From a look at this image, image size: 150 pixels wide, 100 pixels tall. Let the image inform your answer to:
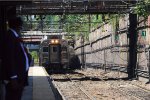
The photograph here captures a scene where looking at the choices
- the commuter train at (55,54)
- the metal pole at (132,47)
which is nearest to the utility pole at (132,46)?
the metal pole at (132,47)

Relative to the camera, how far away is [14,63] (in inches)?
253

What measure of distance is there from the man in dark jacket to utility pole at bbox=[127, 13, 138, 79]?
2195 cm

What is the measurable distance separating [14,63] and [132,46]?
75.1 feet

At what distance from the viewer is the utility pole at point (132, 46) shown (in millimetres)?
28516

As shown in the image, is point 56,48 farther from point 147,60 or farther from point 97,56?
point 147,60

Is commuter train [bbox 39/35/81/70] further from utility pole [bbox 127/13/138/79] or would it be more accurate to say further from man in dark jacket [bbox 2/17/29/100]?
man in dark jacket [bbox 2/17/29/100]

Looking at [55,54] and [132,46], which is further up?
[132,46]

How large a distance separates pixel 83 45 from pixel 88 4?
85.4 feet

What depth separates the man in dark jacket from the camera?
641cm

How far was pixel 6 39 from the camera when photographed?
652 cm

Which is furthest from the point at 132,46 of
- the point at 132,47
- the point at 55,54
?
the point at 55,54

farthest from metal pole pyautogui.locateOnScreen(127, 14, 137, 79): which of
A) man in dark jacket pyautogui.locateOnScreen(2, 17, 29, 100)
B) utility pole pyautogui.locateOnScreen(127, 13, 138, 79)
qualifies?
man in dark jacket pyautogui.locateOnScreen(2, 17, 29, 100)

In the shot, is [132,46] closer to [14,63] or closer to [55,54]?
[55,54]

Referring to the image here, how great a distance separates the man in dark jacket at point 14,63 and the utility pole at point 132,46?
72.0 ft
